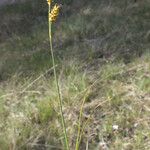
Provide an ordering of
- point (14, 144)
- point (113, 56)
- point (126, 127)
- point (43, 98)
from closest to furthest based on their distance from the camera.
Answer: point (14, 144) → point (126, 127) → point (43, 98) → point (113, 56)

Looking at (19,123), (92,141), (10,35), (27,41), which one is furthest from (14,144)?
(10,35)

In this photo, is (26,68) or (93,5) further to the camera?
(93,5)

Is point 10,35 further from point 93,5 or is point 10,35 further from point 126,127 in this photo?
point 126,127

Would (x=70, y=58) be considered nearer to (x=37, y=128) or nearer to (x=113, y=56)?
(x=113, y=56)

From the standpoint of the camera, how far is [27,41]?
6.72 meters

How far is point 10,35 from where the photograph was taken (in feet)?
24.1

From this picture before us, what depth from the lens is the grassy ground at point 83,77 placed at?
4.09 meters

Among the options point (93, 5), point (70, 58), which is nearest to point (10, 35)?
point (93, 5)

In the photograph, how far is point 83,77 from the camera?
488cm

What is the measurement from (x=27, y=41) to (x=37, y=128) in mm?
2712

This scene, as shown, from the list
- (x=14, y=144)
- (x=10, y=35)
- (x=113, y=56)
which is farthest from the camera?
(x=10, y=35)

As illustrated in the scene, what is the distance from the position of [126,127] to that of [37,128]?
0.79m

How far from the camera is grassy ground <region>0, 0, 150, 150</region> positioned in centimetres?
409

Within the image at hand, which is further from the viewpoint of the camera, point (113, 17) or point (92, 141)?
point (113, 17)
